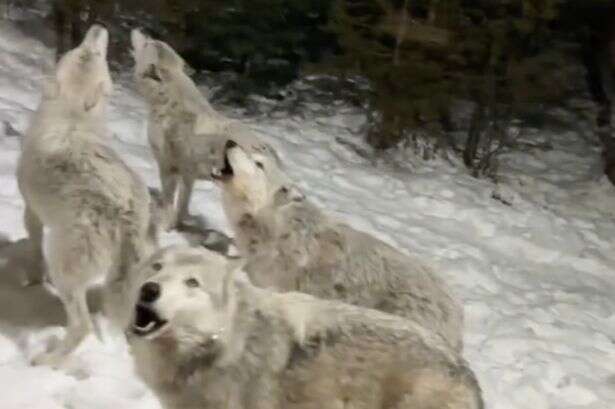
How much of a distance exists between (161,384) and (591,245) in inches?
248

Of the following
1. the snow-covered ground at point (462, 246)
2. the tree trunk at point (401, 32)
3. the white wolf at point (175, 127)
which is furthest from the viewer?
the tree trunk at point (401, 32)

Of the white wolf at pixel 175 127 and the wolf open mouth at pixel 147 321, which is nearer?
the wolf open mouth at pixel 147 321

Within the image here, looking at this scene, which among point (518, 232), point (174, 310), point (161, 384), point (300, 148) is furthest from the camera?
point (300, 148)

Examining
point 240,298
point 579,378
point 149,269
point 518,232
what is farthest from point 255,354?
point 518,232

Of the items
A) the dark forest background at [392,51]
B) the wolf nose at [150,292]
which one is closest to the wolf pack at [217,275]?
the wolf nose at [150,292]

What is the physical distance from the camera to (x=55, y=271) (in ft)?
14.8

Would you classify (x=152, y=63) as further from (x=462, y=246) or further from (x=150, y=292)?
(x=150, y=292)

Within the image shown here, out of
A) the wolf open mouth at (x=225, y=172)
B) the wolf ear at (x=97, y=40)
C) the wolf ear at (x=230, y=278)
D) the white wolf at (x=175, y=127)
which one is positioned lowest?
the white wolf at (x=175, y=127)

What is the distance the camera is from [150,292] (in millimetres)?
3418

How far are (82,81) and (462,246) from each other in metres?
3.89

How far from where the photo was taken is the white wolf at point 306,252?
15.9 feet

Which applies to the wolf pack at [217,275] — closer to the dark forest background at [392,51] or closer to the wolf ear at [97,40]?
the wolf ear at [97,40]

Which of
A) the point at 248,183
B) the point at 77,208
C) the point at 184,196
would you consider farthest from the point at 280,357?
the point at 184,196

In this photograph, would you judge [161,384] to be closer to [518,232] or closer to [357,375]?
[357,375]
